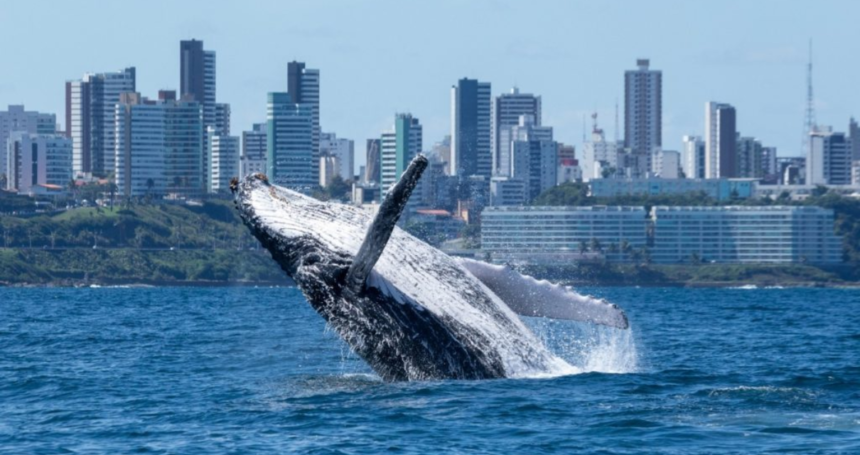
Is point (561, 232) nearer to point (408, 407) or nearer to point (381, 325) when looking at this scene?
point (381, 325)

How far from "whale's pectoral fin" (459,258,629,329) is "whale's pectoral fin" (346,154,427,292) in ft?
5.51

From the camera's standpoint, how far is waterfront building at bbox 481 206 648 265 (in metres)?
158

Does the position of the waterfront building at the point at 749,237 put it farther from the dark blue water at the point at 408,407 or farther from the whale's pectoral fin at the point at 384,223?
the whale's pectoral fin at the point at 384,223

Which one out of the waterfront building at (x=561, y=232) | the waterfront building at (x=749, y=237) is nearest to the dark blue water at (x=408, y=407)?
the waterfront building at (x=561, y=232)

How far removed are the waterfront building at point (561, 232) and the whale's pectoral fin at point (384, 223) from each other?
13724cm

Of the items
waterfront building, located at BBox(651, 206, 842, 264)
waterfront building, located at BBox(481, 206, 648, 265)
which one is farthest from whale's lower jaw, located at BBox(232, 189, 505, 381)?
waterfront building, located at BBox(651, 206, 842, 264)

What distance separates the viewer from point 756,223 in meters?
167

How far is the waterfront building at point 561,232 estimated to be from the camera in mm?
158375

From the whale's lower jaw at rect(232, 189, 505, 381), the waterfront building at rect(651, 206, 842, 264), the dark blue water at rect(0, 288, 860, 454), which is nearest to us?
the dark blue water at rect(0, 288, 860, 454)

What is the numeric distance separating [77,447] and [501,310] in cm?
469

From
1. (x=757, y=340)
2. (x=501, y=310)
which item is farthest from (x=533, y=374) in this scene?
(x=757, y=340)

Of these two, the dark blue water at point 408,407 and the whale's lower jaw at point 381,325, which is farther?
the whale's lower jaw at point 381,325

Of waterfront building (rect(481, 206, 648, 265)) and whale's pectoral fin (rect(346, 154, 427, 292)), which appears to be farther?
waterfront building (rect(481, 206, 648, 265))

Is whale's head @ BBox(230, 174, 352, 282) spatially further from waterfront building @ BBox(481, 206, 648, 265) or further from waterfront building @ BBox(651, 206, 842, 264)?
waterfront building @ BBox(651, 206, 842, 264)
